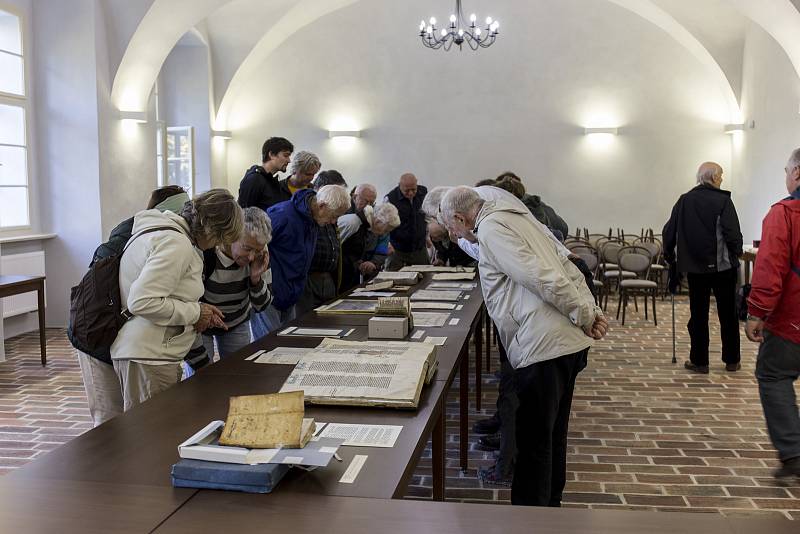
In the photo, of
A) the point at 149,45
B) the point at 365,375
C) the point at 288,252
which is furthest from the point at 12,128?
the point at 365,375

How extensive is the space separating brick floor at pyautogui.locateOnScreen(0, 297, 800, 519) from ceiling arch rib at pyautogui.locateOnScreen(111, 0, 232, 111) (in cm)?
322

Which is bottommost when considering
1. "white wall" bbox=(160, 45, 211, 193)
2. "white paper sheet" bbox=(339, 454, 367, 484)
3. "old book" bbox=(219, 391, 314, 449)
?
"white paper sheet" bbox=(339, 454, 367, 484)

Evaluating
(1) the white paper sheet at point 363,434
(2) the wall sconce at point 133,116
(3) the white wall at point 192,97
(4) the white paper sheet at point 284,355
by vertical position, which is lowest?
(1) the white paper sheet at point 363,434

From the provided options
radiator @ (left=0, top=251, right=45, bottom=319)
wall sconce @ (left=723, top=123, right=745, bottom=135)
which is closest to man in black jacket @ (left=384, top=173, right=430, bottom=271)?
radiator @ (left=0, top=251, right=45, bottom=319)

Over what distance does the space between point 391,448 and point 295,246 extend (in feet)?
9.22

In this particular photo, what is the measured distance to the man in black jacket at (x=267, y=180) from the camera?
6.36 meters

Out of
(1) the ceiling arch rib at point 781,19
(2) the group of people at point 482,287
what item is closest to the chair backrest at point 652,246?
(1) the ceiling arch rib at point 781,19

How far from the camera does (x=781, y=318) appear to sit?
4379 mm

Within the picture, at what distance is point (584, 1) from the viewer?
1248cm

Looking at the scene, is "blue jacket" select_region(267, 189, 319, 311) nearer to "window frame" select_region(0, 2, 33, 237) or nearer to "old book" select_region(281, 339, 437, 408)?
"old book" select_region(281, 339, 437, 408)

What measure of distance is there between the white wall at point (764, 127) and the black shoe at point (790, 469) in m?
6.21

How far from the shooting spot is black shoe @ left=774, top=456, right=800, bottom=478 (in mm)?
4430

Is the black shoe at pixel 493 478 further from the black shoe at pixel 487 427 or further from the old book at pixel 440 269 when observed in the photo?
the old book at pixel 440 269

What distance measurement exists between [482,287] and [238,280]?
1.34 m
